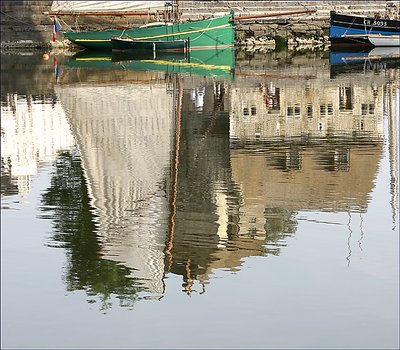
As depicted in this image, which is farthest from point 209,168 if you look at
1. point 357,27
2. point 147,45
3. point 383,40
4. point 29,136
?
point 383,40

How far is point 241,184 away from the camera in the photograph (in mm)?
17297

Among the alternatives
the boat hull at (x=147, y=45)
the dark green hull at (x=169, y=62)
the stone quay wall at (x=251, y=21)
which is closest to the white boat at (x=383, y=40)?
the stone quay wall at (x=251, y=21)

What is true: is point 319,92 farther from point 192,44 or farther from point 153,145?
point 192,44

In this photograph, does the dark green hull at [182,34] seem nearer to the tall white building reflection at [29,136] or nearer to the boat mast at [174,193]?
the tall white building reflection at [29,136]

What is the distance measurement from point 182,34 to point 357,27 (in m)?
8.82

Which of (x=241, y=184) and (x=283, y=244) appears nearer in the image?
(x=283, y=244)

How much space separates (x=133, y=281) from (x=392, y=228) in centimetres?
373

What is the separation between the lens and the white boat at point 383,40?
58.8 m

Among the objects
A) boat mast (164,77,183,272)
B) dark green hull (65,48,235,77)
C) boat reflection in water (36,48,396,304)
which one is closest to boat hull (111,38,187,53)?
dark green hull (65,48,235,77)

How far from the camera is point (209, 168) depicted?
61.7ft

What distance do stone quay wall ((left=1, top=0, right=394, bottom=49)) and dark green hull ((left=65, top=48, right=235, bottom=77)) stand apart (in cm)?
424

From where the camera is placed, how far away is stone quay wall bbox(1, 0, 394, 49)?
59625 millimetres

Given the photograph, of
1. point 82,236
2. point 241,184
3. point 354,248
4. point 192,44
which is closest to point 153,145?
point 241,184

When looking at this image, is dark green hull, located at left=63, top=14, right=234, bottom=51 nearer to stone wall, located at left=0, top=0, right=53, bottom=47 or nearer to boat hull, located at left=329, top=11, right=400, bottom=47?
stone wall, located at left=0, top=0, right=53, bottom=47
